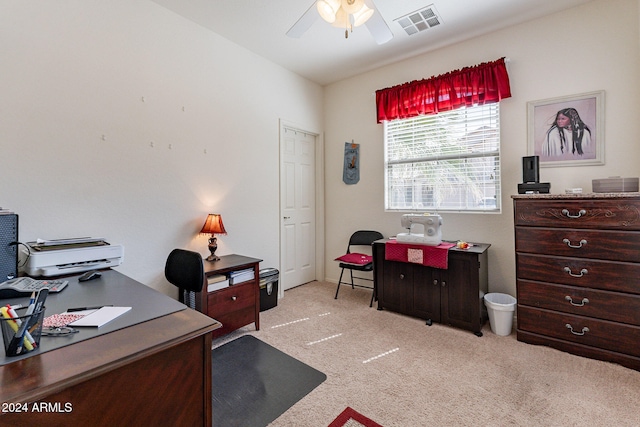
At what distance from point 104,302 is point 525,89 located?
→ 361 centimetres

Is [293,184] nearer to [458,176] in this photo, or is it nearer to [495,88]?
[458,176]

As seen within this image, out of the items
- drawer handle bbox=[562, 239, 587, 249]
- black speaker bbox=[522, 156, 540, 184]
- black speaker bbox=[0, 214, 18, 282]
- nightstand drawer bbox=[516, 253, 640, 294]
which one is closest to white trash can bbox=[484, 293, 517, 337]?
nightstand drawer bbox=[516, 253, 640, 294]

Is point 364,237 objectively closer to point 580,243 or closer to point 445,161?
point 445,161

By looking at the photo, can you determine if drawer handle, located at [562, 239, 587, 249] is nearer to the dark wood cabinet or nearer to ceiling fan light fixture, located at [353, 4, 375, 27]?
the dark wood cabinet

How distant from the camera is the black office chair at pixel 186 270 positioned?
1.98 metres

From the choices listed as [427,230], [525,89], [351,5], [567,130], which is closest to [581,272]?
[427,230]

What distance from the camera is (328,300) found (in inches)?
138

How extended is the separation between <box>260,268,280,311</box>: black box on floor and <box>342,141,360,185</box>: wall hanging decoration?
1.59 meters

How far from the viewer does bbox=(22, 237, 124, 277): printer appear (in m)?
1.70

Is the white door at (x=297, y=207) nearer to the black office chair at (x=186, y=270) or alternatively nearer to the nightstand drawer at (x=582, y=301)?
the black office chair at (x=186, y=270)

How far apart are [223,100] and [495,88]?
2.68 m

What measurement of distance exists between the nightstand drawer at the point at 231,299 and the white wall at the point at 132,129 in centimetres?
55

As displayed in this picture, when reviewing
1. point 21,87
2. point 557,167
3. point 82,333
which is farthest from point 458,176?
point 21,87

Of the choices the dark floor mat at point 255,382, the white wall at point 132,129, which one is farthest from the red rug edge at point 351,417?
the white wall at point 132,129
